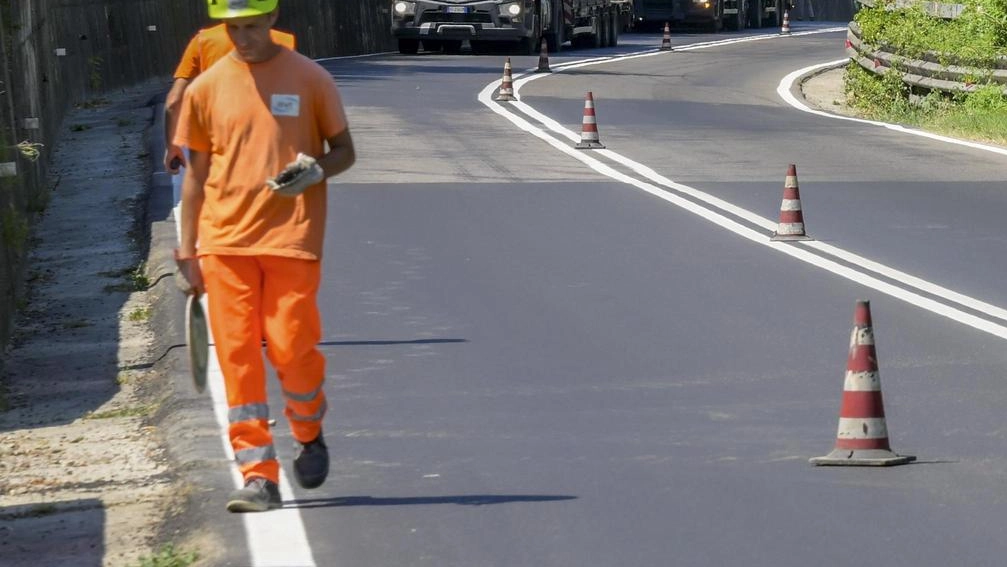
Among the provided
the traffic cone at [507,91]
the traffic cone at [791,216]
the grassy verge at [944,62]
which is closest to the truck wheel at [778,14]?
the grassy verge at [944,62]

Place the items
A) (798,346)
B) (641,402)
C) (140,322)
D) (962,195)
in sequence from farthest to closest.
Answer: (962,195)
(140,322)
(798,346)
(641,402)

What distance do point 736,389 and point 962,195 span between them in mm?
8720

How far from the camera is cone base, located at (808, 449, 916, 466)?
7801 millimetres

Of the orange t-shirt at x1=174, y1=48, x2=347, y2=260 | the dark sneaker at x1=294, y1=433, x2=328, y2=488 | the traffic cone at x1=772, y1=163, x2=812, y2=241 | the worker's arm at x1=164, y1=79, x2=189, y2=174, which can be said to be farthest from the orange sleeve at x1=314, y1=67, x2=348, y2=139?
the traffic cone at x1=772, y1=163, x2=812, y2=241

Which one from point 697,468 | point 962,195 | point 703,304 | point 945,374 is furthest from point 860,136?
point 697,468

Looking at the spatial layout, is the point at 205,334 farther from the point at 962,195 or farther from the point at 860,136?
the point at 860,136

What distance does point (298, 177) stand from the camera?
680cm

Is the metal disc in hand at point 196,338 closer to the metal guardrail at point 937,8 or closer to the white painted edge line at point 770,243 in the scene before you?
the white painted edge line at point 770,243

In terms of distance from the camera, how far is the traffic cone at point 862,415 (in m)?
7.82

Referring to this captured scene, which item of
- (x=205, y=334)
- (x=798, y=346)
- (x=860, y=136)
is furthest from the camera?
(x=860, y=136)

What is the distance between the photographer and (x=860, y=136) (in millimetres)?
24000

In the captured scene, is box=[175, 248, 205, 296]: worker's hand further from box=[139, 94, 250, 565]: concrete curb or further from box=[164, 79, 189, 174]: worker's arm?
box=[164, 79, 189, 174]: worker's arm

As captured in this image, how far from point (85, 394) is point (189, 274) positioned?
393 centimetres

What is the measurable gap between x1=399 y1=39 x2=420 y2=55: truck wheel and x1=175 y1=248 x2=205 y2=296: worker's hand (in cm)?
3655
